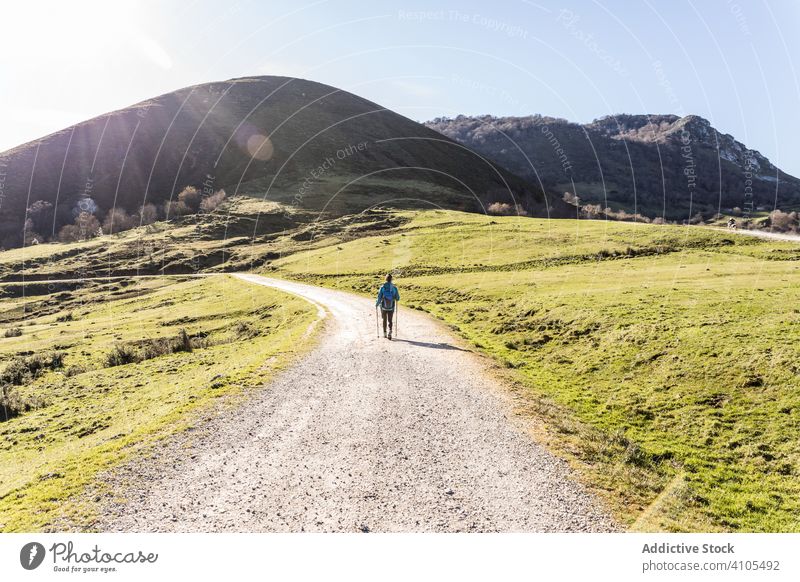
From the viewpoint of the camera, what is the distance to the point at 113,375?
96.6ft

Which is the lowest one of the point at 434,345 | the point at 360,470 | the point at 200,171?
the point at 360,470

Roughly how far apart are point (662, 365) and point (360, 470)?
16.5 metres

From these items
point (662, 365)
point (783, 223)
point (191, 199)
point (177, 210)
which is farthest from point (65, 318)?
point (783, 223)

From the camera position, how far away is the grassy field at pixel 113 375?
11586 millimetres

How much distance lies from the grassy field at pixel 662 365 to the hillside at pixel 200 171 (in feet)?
311

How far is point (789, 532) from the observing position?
10.8m

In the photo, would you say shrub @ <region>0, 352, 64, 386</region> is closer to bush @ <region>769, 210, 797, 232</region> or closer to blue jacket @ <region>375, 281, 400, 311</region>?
blue jacket @ <region>375, 281, 400, 311</region>

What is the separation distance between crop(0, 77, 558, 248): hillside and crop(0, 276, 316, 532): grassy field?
259ft

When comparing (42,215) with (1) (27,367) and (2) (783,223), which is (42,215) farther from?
(2) (783,223)

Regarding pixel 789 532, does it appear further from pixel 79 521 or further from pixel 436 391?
pixel 79 521

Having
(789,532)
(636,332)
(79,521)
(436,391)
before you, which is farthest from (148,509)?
(636,332)

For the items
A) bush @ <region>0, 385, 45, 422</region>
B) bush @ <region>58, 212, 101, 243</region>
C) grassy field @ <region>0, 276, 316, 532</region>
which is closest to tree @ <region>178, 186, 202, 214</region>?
bush @ <region>58, 212, 101, 243</region>

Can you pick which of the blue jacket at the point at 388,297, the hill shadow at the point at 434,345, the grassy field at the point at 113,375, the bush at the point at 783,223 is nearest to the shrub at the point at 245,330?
the grassy field at the point at 113,375

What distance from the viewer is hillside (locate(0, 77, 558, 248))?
14650 centimetres
